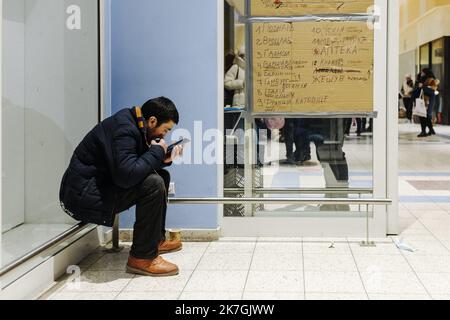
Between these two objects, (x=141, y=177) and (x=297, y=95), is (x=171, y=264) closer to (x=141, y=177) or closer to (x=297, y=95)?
(x=141, y=177)

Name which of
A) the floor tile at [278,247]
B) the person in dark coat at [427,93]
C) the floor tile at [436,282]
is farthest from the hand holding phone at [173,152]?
the person in dark coat at [427,93]

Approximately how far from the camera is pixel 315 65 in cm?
416

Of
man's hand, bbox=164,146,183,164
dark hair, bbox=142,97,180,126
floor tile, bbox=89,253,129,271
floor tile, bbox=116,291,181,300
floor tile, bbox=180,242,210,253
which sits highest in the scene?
dark hair, bbox=142,97,180,126

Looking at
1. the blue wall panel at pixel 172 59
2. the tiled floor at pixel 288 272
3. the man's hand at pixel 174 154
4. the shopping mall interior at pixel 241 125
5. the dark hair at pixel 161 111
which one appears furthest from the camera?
the blue wall panel at pixel 172 59

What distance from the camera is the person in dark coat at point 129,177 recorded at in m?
3.14

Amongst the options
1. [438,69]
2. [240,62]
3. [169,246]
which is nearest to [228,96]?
[240,62]

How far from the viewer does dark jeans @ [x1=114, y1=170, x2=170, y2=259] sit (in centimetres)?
327

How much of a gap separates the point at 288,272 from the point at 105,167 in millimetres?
1139

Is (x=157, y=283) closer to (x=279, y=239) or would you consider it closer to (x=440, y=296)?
(x=279, y=239)

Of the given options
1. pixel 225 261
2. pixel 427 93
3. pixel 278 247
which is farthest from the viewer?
pixel 427 93

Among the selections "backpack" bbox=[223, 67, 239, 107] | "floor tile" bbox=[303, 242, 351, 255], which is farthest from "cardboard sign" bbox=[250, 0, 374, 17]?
"floor tile" bbox=[303, 242, 351, 255]

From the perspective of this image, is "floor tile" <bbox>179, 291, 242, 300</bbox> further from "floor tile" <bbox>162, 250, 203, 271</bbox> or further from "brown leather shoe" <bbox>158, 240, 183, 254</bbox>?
"brown leather shoe" <bbox>158, 240, 183, 254</bbox>

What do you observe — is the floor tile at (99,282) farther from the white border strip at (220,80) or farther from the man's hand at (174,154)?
the white border strip at (220,80)
